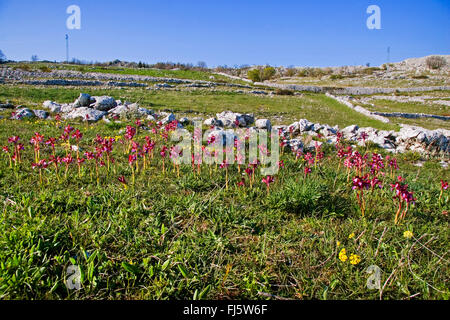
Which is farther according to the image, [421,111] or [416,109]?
[416,109]

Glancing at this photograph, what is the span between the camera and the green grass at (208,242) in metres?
2.38

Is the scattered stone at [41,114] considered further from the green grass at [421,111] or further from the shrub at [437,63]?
the shrub at [437,63]

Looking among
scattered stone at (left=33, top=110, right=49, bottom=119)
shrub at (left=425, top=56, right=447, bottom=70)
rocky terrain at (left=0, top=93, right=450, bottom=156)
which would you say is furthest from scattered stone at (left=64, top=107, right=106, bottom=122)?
shrub at (left=425, top=56, right=447, bottom=70)

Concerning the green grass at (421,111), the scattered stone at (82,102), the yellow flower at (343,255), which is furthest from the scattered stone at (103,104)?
the green grass at (421,111)

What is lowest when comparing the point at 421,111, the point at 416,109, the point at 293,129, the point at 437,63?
the point at 293,129

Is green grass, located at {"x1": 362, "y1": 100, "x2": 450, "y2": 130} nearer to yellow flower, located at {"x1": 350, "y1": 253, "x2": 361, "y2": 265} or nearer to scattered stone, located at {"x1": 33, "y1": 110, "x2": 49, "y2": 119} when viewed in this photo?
yellow flower, located at {"x1": 350, "y1": 253, "x2": 361, "y2": 265}

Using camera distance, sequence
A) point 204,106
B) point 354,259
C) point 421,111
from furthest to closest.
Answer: point 421,111
point 204,106
point 354,259

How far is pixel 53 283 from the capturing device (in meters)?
2.29

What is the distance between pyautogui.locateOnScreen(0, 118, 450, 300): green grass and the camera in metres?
2.38

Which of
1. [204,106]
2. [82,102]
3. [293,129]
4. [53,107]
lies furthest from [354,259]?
[204,106]

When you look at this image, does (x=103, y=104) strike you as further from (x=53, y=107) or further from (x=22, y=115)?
(x=22, y=115)

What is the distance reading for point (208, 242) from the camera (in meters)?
2.94

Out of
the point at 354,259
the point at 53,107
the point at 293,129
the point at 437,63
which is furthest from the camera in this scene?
the point at 437,63
